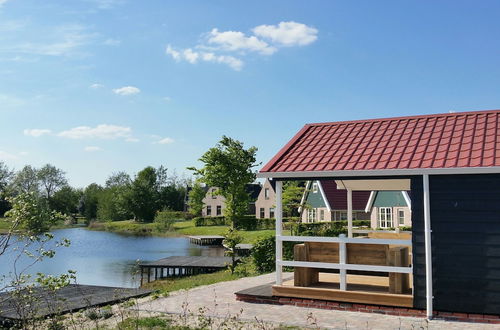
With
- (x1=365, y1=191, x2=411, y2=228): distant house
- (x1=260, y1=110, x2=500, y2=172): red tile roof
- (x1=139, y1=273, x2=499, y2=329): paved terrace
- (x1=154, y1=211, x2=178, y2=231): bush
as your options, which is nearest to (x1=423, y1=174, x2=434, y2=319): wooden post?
(x1=139, y1=273, x2=499, y2=329): paved terrace

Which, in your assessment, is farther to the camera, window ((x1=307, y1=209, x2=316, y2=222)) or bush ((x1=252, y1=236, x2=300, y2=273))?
window ((x1=307, y1=209, x2=316, y2=222))

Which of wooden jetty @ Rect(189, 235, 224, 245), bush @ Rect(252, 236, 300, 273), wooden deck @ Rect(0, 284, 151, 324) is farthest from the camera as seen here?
wooden jetty @ Rect(189, 235, 224, 245)

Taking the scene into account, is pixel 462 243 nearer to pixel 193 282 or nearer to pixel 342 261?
pixel 342 261

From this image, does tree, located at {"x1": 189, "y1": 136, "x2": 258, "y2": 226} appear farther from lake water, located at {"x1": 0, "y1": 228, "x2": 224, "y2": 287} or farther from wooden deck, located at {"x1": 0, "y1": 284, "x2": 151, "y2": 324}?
wooden deck, located at {"x1": 0, "y1": 284, "x2": 151, "y2": 324}

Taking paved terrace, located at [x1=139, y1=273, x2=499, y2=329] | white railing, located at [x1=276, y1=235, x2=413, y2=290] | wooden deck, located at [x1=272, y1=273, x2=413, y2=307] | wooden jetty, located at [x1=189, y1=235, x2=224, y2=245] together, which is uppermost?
white railing, located at [x1=276, y1=235, x2=413, y2=290]

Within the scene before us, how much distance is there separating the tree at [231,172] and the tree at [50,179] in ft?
256

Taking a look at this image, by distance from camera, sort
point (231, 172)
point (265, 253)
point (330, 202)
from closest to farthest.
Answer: point (265, 253)
point (231, 172)
point (330, 202)

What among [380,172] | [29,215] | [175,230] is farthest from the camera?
[175,230]

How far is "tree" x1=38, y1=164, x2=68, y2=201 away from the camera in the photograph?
324 ft

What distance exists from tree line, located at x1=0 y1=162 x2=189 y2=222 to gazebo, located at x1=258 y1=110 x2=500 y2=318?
6909 centimetres

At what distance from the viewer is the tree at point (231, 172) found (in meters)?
27.7

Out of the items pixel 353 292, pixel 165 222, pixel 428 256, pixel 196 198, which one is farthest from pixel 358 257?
pixel 196 198

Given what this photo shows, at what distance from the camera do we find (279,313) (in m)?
10.3

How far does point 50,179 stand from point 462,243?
100379mm
